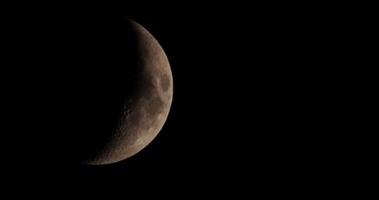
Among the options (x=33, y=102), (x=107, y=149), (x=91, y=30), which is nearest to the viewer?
(x=33, y=102)

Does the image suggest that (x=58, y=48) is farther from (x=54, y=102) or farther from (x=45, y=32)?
(x=54, y=102)

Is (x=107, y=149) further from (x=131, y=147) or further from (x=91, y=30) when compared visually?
(x=91, y=30)

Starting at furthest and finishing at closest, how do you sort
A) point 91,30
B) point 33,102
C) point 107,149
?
1. point 107,149
2. point 91,30
3. point 33,102

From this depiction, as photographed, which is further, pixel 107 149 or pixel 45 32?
pixel 107 149

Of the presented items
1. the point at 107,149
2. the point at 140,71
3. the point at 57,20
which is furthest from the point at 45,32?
the point at 107,149

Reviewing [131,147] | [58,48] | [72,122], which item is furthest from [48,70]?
[131,147]

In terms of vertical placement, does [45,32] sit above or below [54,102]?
above

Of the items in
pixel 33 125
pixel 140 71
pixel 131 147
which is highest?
pixel 140 71
